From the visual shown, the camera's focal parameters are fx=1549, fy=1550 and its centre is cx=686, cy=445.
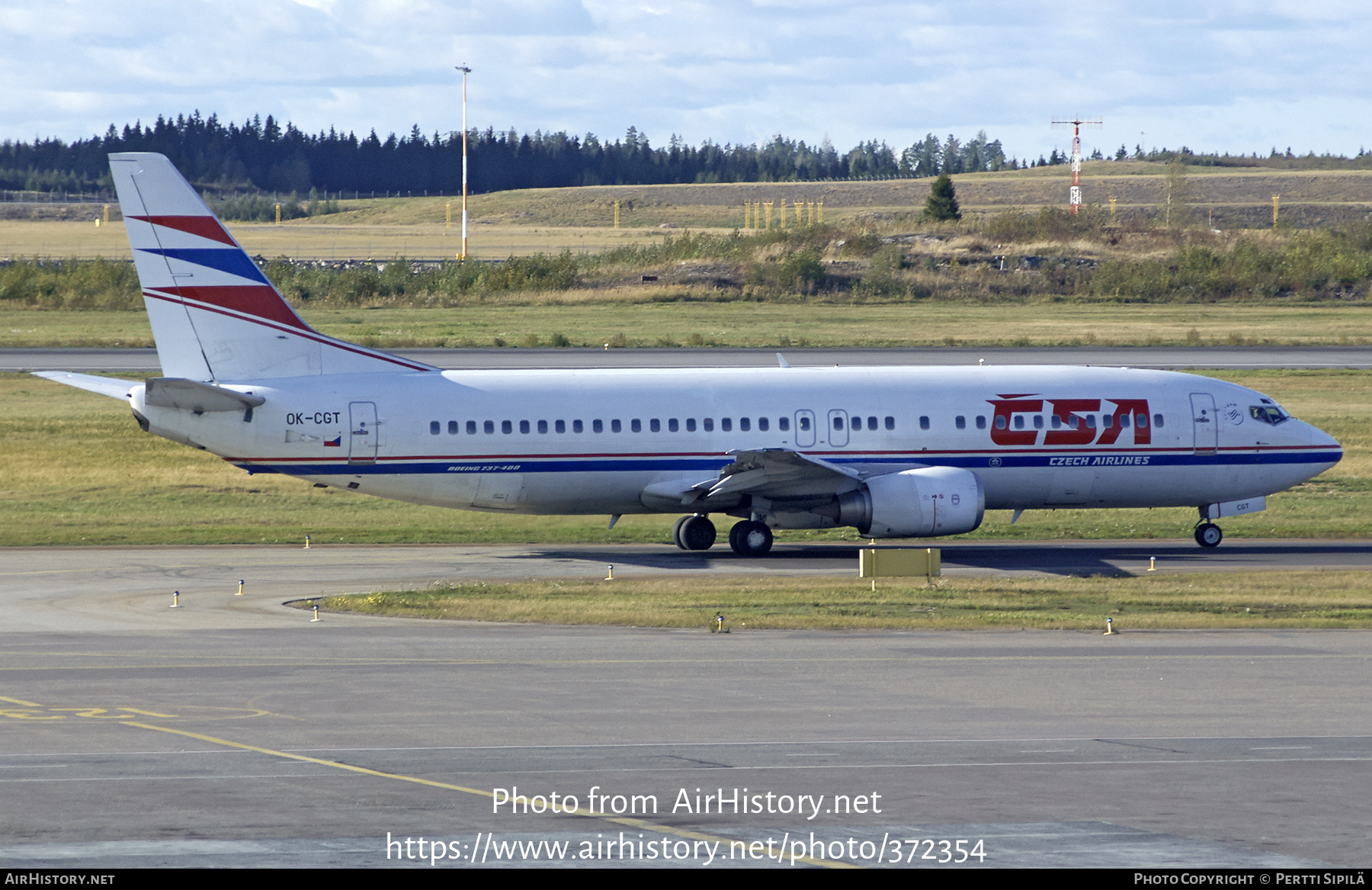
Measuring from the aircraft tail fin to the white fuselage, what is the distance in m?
0.69

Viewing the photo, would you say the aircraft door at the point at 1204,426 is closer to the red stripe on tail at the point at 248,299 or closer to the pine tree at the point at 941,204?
the red stripe on tail at the point at 248,299

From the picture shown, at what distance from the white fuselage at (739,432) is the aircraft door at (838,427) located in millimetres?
39

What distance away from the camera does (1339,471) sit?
46.1m

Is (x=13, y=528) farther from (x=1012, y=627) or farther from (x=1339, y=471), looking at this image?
(x=1339, y=471)

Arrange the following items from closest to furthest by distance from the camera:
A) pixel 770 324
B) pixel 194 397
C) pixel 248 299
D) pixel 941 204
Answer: pixel 194 397 < pixel 248 299 < pixel 770 324 < pixel 941 204

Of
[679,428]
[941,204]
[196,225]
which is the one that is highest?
[941,204]

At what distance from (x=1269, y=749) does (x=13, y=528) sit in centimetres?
3110

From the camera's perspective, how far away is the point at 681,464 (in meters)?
34.9

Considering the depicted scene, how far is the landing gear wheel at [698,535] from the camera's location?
118 ft

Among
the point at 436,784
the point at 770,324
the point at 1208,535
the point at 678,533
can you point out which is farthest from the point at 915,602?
the point at 770,324

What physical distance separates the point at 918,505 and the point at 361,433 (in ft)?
39.9

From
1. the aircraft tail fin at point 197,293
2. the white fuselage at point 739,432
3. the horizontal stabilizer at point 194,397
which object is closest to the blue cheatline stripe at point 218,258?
the aircraft tail fin at point 197,293

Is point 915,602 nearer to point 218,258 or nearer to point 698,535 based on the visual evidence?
point 698,535
